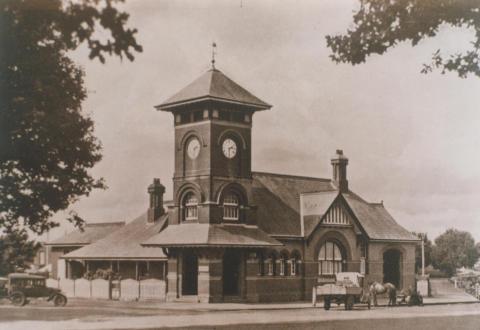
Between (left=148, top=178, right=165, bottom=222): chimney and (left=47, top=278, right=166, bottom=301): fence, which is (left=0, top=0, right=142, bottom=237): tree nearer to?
(left=47, top=278, right=166, bottom=301): fence

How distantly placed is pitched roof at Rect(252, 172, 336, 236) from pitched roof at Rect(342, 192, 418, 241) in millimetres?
2878

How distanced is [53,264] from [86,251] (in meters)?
14.9

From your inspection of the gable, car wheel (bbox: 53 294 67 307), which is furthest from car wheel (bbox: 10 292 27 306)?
the gable

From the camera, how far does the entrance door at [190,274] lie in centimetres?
3966

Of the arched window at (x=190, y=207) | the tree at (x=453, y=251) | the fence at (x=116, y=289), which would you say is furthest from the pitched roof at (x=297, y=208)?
the tree at (x=453, y=251)

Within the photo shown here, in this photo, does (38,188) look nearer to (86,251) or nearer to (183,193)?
(183,193)

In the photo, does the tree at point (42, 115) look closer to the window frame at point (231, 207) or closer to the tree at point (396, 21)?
the tree at point (396, 21)

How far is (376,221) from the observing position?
1977 inches

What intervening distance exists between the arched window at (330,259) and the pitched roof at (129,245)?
8709 mm

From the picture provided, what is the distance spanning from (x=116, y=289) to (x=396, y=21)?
27.6 metres

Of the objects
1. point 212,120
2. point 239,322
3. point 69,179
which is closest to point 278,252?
point 212,120

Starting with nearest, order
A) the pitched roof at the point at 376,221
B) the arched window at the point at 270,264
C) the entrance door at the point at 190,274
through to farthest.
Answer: the entrance door at the point at 190,274 → the arched window at the point at 270,264 → the pitched roof at the point at 376,221

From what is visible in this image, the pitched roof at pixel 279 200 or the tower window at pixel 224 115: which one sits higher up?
the tower window at pixel 224 115

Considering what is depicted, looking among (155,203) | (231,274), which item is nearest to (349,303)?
(231,274)
